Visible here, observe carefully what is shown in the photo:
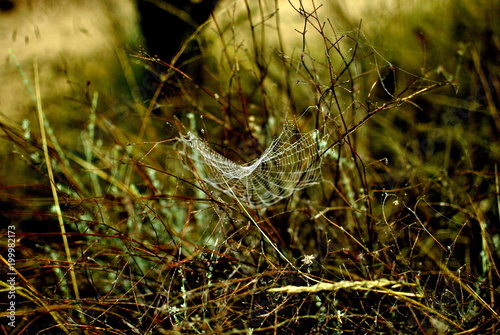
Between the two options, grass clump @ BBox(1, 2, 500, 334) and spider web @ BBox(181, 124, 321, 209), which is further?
spider web @ BBox(181, 124, 321, 209)

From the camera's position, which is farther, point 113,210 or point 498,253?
point 113,210

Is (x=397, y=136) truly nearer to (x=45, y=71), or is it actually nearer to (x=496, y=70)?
(x=496, y=70)

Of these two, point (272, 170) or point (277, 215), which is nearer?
point (277, 215)

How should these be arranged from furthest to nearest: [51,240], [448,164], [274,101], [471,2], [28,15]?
[28,15] → [471,2] → [274,101] → [448,164] → [51,240]

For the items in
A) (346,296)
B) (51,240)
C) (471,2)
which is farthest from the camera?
(471,2)

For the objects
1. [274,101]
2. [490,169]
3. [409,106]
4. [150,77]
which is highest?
[150,77]

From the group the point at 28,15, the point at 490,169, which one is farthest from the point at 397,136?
the point at 28,15

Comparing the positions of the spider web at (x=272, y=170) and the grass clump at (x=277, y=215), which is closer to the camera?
the grass clump at (x=277, y=215)

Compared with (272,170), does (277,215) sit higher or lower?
lower
